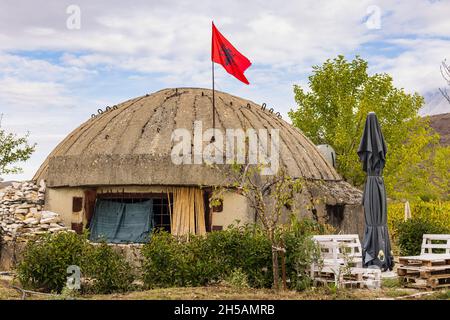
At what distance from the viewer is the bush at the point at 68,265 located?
1315 cm

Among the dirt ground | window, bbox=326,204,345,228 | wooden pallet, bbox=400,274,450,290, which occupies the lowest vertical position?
the dirt ground

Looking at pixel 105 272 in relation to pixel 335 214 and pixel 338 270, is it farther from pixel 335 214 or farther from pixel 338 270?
pixel 335 214

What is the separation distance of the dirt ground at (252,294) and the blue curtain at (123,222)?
6662 millimetres

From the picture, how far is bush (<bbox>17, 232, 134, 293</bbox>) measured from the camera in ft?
43.1

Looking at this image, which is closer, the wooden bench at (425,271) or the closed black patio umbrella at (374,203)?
the wooden bench at (425,271)

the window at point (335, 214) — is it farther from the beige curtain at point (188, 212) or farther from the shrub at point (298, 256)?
the shrub at point (298, 256)

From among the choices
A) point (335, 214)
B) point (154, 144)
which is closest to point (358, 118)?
point (335, 214)

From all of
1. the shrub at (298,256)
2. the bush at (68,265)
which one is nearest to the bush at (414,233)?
the shrub at (298,256)

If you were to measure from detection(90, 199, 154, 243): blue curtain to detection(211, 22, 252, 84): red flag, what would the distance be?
194 inches

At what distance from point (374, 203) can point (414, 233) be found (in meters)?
3.53

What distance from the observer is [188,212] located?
1892 centimetres

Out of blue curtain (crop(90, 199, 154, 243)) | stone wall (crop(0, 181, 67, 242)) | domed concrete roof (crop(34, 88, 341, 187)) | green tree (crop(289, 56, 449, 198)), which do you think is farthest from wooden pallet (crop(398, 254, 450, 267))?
green tree (crop(289, 56, 449, 198))

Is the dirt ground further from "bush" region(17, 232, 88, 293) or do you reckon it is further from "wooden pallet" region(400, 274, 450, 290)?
"bush" region(17, 232, 88, 293)
